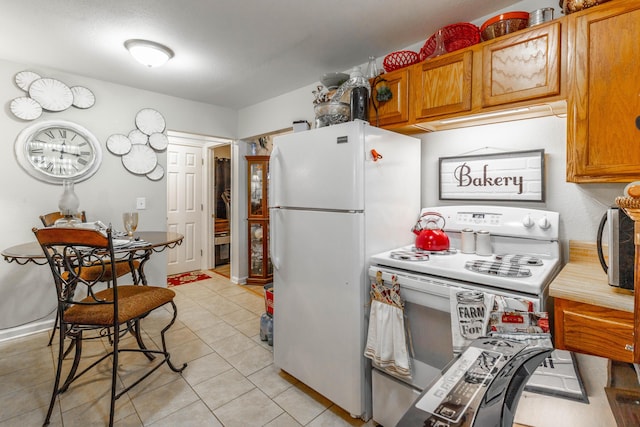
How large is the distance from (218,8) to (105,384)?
2447 mm

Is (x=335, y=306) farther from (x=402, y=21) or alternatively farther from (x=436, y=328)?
(x=402, y=21)

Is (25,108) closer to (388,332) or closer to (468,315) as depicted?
(388,332)

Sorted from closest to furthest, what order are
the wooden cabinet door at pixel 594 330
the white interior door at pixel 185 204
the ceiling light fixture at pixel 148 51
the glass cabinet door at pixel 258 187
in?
the wooden cabinet door at pixel 594 330 → the ceiling light fixture at pixel 148 51 → the glass cabinet door at pixel 258 187 → the white interior door at pixel 185 204

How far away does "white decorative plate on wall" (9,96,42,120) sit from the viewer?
2.64 m

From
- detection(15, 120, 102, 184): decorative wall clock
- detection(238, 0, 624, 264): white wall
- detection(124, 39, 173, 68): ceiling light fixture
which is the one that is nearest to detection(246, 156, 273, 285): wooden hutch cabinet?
detection(15, 120, 102, 184): decorative wall clock

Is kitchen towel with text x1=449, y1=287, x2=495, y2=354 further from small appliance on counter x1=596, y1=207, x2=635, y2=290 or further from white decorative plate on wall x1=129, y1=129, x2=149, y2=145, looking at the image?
white decorative plate on wall x1=129, y1=129, x2=149, y2=145

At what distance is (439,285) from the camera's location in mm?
1423

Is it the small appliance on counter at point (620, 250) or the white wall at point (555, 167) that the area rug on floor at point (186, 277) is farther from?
the small appliance on counter at point (620, 250)

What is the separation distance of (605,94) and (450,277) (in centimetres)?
101

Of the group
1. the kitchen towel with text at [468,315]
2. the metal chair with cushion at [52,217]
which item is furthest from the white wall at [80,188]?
the kitchen towel with text at [468,315]

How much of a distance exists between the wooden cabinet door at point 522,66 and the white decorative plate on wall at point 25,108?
3465mm

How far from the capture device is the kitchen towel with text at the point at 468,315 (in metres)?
1.25

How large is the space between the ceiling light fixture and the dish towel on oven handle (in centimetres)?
219

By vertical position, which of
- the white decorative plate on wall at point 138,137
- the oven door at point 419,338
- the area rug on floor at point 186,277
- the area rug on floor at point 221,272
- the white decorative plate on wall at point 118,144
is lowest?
A: the area rug on floor at point 186,277
